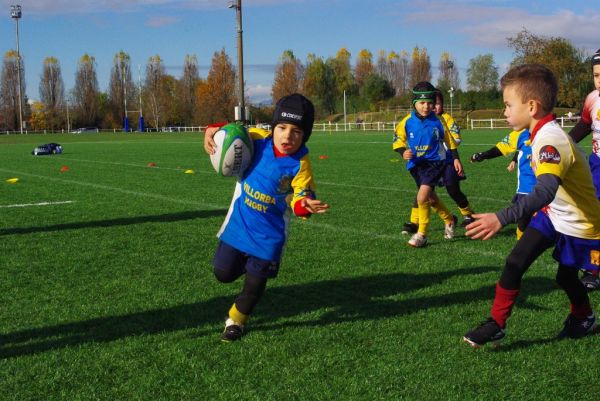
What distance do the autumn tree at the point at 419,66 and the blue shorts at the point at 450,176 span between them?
11682 centimetres

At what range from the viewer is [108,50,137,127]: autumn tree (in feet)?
376

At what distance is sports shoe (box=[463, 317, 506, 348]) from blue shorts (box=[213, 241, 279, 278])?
1.39m

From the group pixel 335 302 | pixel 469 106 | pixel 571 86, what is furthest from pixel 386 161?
pixel 469 106

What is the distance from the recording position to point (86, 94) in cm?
11456

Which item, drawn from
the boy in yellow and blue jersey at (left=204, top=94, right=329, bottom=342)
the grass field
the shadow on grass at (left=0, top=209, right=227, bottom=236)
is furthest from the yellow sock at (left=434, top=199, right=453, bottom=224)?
the boy in yellow and blue jersey at (left=204, top=94, right=329, bottom=342)

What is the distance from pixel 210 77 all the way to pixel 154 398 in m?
101

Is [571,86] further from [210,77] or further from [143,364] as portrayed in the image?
[143,364]

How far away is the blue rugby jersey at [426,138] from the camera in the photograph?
27.5ft

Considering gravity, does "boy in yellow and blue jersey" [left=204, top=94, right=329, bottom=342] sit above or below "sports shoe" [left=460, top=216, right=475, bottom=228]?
above

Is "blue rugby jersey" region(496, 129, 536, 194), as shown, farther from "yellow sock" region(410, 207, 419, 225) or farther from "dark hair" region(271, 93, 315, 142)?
"dark hair" region(271, 93, 315, 142)

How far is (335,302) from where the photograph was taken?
5598mm

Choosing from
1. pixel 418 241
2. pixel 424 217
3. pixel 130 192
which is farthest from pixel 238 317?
pixel 130 192

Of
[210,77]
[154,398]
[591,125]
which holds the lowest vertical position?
[154,398]

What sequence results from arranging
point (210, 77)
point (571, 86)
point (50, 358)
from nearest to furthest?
point (50, 358), point (571, 86), point (210, 77)
